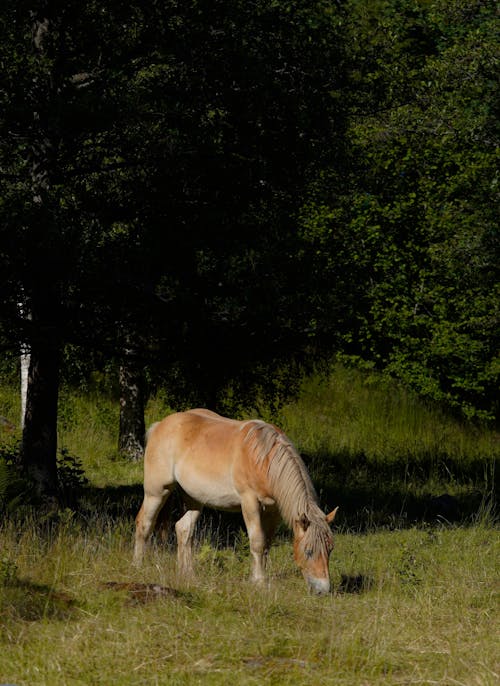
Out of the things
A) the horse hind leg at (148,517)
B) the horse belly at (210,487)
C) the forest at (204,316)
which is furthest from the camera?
the horse hind leg at (148,517)

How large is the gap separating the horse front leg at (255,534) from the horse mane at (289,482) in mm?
307

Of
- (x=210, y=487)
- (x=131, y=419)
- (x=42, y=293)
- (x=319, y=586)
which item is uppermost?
(x=42, y=293)

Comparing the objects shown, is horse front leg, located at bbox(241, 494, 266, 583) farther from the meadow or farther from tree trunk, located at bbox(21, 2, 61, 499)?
tree trunk, located at bbox(21, 2, 61, 499)

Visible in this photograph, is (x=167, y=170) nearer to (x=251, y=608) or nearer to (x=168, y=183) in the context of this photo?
(x=168, y=183)

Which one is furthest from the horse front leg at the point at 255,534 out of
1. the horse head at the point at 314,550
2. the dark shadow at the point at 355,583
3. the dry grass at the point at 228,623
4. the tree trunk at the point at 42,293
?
the tree trunk at the point at 42,293

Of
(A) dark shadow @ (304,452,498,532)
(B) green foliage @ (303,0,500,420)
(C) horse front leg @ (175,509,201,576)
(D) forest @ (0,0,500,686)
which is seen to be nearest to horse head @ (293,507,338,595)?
(D) forest @ (0,0,500,686)

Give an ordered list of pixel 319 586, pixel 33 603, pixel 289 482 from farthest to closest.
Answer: pixel 289 482 < pixel 319 586 < pixel 33 603

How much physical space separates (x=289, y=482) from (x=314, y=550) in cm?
70

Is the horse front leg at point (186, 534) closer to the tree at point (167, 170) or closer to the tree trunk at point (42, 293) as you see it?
the tree at point (167, 170)

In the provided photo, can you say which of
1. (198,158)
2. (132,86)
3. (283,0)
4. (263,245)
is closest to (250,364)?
(263,245)

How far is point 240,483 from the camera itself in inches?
345

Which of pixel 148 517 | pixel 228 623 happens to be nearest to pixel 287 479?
pixel 148 517

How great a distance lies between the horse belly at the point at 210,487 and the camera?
895 cm

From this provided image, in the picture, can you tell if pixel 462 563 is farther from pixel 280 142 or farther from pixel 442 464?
pixel 442 464
